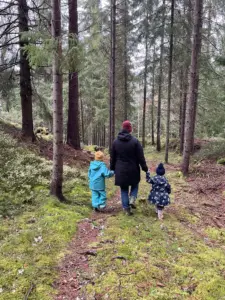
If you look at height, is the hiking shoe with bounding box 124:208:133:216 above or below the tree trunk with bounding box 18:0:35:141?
below

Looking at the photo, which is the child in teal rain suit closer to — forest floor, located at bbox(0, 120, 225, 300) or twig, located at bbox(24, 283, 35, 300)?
forest floor, located at bbox(0, 120, 225, 300)

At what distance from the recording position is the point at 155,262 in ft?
12.6

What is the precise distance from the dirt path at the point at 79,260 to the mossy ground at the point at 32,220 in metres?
0.12

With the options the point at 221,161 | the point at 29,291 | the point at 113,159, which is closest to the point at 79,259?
the point at 29,291

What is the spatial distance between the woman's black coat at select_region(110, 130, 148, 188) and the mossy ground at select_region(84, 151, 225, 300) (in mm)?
797

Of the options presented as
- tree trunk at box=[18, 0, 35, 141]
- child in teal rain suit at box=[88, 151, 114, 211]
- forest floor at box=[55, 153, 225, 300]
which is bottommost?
forest floor at box=[55, 153, 225, 300]

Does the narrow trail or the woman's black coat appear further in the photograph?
the woman's black coat

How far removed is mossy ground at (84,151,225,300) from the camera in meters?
3.23

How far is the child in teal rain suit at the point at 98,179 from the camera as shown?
233 inches

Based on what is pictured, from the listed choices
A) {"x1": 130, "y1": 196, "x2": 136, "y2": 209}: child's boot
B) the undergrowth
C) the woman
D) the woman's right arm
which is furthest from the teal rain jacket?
the undergrowth

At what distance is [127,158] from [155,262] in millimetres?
2251

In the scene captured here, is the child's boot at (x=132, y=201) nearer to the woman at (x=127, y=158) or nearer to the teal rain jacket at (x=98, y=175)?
the woman at (x=127, y=158)

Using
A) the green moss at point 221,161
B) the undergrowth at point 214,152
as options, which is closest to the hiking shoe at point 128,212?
the green moss at point 221,161

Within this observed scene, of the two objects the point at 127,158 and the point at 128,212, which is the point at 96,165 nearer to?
the point at 127,158
